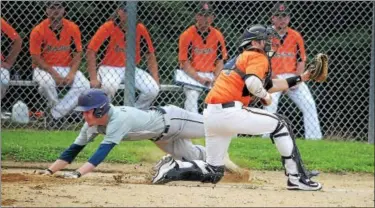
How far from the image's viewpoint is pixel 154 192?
278 inches

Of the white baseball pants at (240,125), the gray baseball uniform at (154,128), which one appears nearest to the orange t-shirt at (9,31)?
the gray baseball uniform at (154,128)

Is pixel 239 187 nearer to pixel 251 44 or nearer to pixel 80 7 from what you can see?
pixel 251 44

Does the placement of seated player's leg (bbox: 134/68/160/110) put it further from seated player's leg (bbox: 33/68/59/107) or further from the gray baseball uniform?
the gray baseball uniform

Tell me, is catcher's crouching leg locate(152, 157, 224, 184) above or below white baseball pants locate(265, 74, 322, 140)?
above

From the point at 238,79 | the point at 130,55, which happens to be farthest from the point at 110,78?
the point at 238,79

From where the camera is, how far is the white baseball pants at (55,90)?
953cm

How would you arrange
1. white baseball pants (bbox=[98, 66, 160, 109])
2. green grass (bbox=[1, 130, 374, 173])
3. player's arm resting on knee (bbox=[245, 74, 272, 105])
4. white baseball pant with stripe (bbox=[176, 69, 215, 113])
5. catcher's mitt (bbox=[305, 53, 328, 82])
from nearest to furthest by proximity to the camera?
player's arm resting on knee (bbox=[245, 74, 272, 105])
catcher's mitt (bbox=[305, 53, 328, 82])
green grass (bbox=[1, 130, 374, 173])
white baseball pants (bbox=[98, 66, 160, 109])
white baseball pant with stripe (bbox=[176, 69, 215, 113])

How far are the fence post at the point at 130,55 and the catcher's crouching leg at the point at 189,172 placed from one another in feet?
8.69

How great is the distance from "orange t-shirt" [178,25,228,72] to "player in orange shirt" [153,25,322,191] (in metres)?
2.95

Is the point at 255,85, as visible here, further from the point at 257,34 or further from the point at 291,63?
the point at 291,63

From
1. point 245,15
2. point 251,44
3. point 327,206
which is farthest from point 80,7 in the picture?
point 327,206

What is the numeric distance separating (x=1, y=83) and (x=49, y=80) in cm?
53

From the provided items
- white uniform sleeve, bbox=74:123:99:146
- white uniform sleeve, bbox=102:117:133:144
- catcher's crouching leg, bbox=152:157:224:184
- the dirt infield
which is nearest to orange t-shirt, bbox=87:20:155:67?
the dirt infield

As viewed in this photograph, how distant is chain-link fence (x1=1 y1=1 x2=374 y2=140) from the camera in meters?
9.62
